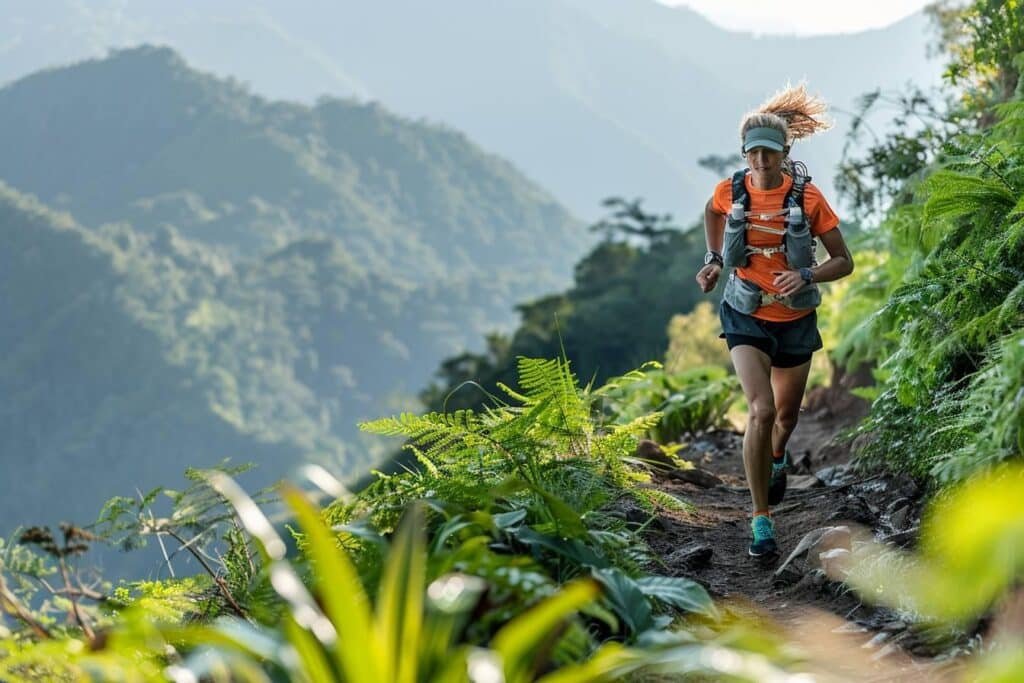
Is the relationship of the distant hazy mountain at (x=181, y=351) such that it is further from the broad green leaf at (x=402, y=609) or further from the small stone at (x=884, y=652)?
the broad green leaf at (x=402, y=609)

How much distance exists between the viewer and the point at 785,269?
15.7 feet

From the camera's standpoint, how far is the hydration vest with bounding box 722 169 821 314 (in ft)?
15.5

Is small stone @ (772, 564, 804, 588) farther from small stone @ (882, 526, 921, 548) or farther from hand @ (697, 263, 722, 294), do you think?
hand @ (697, 263, 722, 294)

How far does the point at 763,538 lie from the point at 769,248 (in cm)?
116

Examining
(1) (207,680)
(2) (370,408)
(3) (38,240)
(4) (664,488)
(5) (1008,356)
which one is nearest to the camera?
(5) (1008,356)

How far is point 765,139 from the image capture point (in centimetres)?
472

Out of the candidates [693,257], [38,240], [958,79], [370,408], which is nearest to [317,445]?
[370,408]

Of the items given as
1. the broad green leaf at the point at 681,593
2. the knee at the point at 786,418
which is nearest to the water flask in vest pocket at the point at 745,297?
the knee at the point at 786,418

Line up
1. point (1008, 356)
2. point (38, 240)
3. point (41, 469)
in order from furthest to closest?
point (38, 240)
point (41, 469)
point (1008, 356)

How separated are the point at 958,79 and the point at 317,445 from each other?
13274 cm

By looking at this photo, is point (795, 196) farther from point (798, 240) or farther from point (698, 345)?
point (698, 345)

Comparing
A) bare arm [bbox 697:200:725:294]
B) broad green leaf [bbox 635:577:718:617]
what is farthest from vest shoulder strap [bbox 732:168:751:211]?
broad green leaf [bbox 635:577:718:617]

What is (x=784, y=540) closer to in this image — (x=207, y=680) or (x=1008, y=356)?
A: (x=1008, y=356)

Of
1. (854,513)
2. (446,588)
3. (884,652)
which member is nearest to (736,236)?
(854,513)
